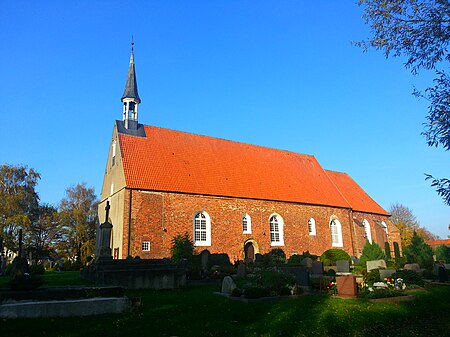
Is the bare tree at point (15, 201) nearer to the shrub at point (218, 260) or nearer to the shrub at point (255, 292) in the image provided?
the shrub at point (218, 260)

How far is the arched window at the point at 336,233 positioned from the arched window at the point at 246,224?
904 cm

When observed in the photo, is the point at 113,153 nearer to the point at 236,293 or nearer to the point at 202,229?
the point at 202,229

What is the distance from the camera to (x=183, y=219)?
22812mm

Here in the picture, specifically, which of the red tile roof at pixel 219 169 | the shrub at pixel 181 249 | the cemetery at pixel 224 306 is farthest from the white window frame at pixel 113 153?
the cemetery at pixel 224 306

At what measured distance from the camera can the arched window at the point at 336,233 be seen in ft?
101

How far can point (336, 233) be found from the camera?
30953mm

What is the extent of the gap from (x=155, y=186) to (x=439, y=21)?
59.1ft

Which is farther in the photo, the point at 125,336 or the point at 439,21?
the point at 439,21

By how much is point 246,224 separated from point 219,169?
4.63 meters

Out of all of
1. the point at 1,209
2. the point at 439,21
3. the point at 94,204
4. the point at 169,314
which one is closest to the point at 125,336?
the point at 169,314

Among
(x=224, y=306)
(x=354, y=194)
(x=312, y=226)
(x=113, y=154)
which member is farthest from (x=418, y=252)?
(x=113, y=154)

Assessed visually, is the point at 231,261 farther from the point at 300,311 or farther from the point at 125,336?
the point at 125,336

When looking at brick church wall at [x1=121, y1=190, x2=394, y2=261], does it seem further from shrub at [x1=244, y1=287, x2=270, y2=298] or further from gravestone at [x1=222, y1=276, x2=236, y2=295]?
shrub at [x1=244, y1=287, x2=270, y2=298]

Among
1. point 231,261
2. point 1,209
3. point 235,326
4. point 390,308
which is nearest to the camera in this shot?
point 235,326
